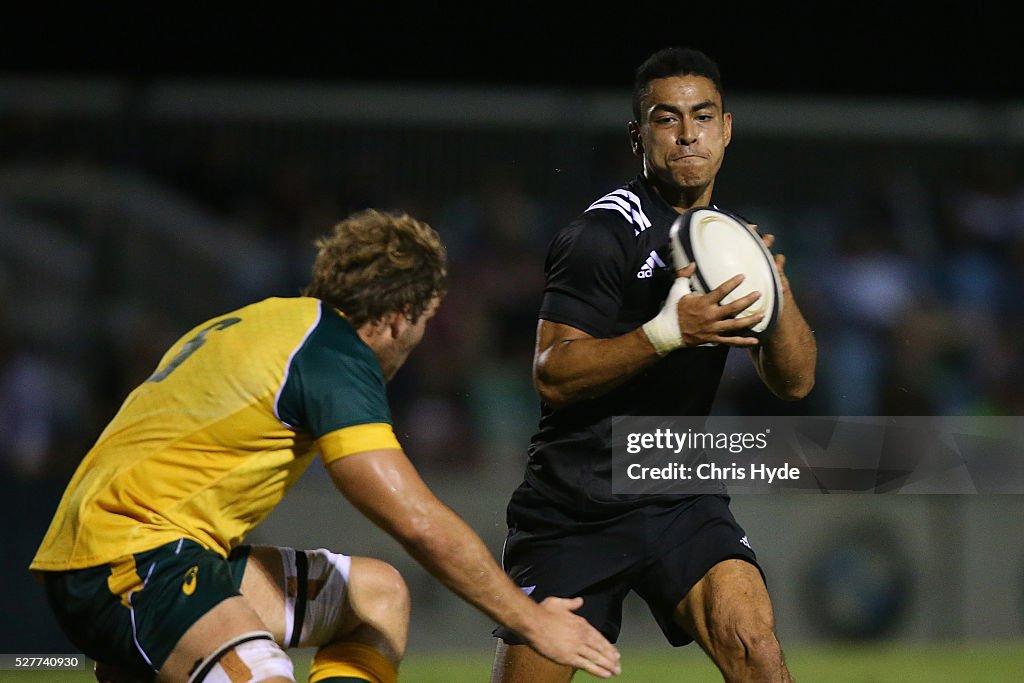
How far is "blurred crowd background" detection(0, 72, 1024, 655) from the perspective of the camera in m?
8.67

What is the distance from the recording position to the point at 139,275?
29.1ft

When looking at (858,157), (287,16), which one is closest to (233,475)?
(858,157)

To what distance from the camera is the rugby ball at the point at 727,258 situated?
3939 mm

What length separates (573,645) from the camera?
3.29 meters

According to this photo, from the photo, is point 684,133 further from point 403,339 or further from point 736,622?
point 736,622

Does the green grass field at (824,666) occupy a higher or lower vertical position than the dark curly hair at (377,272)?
lower

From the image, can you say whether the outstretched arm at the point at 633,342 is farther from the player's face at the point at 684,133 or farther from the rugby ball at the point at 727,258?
the player's face at the point at 684,133

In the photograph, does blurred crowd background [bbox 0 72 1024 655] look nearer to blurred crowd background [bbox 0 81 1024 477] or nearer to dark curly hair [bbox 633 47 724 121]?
blurred crowd background [bbox 0 81 1024 477]

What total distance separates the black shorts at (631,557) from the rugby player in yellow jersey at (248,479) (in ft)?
2.34

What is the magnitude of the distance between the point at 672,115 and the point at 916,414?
5110 mm

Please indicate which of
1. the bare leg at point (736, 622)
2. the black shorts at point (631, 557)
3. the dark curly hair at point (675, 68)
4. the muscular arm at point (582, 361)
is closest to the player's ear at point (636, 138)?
the dark curly hair at point (675, 68)

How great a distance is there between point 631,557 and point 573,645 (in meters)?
0.89

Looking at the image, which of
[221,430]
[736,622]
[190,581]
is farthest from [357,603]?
[736,622]

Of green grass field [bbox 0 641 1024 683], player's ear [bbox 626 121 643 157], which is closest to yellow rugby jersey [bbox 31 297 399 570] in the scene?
player's ear [bbox 626 121 643 157]
